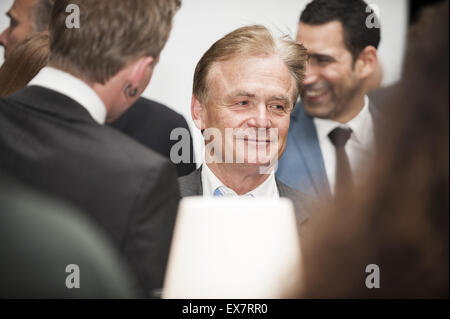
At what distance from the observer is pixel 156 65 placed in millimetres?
1843

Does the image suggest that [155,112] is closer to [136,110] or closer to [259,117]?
[136,110]

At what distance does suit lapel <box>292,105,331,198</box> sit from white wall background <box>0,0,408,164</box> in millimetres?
291

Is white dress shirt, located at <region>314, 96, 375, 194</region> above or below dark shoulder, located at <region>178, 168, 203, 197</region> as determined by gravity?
above

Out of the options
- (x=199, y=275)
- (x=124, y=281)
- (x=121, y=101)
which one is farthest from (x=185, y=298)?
(x=121, y=101)

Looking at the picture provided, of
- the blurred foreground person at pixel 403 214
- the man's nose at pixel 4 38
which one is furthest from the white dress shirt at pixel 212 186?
the blurred foreground person at pixel 403 214

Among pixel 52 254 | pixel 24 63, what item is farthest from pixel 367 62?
pixel 52 254

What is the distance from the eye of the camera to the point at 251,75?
1.85 m

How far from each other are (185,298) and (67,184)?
577 mm

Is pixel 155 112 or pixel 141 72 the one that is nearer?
pixel 141 72

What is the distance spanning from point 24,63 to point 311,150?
0.99 m

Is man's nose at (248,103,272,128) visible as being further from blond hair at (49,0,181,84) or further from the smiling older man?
blond hair at (49,0,181,84)

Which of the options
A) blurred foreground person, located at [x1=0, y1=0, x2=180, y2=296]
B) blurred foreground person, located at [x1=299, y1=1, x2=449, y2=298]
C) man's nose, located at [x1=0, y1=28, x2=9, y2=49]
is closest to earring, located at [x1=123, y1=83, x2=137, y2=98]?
blurred foreground person, located at [x1=0, y1=0, x2=180, y2=296]

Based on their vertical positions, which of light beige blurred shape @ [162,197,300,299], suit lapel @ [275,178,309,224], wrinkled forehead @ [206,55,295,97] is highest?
wrinkled forehead @ [206,55,295,97]

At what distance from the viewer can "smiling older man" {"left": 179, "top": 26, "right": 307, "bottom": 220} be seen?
1852mm
